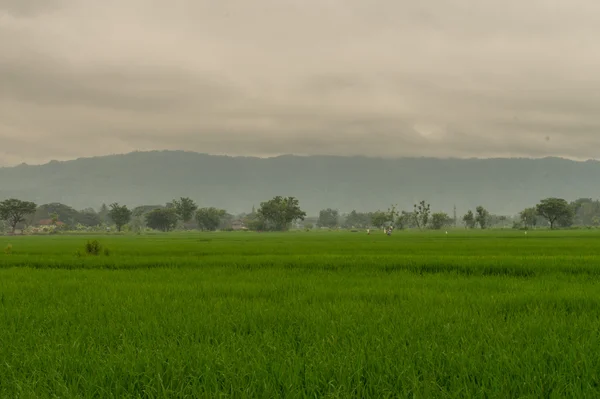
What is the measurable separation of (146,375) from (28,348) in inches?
91.7

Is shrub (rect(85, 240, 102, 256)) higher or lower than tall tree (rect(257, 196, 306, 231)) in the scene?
lower

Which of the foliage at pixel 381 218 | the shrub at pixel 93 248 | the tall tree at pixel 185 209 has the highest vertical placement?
the tall tree at pixel 185 209

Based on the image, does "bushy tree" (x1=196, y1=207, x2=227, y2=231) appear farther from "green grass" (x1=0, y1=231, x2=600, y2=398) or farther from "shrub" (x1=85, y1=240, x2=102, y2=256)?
"green grass" (x1=0, y1=231, x2=600, y2=398)

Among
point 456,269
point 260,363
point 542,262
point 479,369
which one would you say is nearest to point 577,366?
point 479,369

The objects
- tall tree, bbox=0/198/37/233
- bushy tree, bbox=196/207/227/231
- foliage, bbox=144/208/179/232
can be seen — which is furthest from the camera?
bushy tree, bbox=196/207/227/231

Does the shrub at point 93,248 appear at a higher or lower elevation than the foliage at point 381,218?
lower

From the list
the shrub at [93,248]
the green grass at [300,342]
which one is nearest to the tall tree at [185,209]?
the shrub at [93,248]

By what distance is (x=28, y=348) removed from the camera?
5.50 meters

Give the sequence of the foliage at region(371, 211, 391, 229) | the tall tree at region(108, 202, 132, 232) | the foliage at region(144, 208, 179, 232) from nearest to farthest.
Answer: the tall tree at region(108, 202, 132, 232), the foliage at region(144, 208, 179, 232), the foliage at region(371, 211, 391, 229)

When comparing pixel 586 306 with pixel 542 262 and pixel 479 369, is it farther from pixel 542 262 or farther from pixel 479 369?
pixel 542 262

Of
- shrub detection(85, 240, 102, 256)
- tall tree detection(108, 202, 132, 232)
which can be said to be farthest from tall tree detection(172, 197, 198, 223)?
shrub detection(85, 240, 102, 256)

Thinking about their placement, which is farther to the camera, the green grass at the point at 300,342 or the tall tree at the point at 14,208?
the tall tree at the point at 14,208

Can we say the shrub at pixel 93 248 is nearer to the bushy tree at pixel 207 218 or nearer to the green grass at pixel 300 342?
→ the green grass at pixel 300 342

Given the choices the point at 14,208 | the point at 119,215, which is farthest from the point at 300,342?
the point at 14,208
